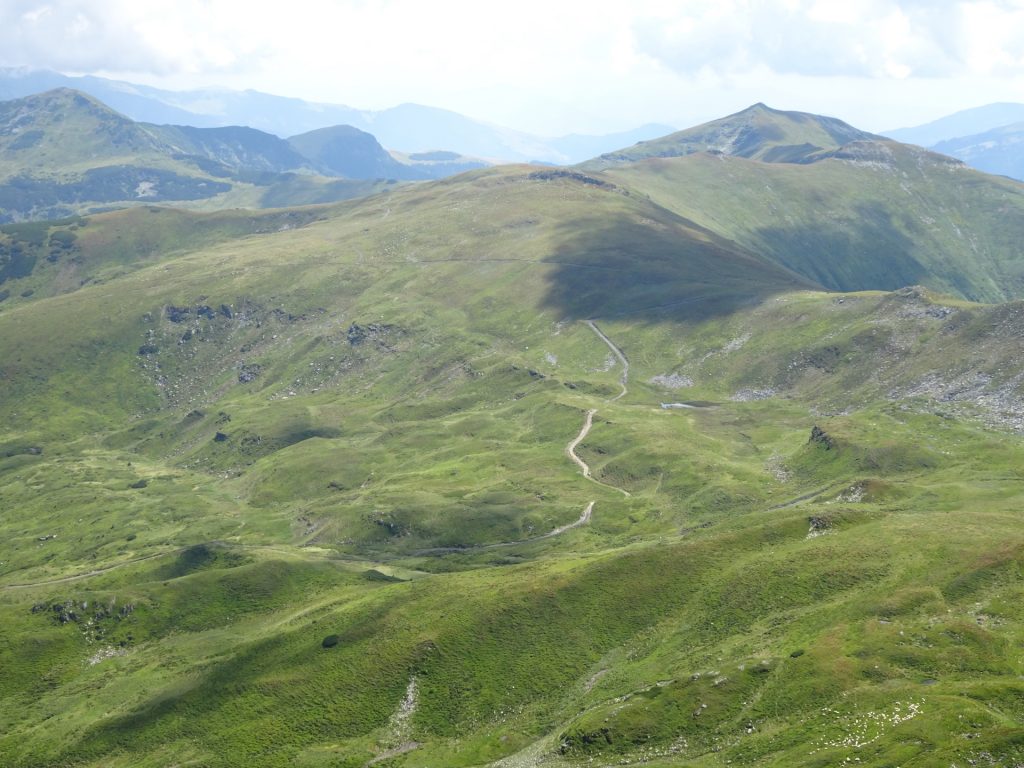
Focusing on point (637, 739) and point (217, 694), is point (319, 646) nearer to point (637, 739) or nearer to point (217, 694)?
point (217, 694)

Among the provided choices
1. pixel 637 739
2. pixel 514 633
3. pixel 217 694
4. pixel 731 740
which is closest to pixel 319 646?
pixel 217 694

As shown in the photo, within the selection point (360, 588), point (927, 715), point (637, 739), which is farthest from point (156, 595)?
Answer: point (927, 715)

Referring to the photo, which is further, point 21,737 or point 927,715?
point 21,737

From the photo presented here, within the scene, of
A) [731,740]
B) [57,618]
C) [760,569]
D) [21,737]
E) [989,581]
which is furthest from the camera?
[57,618]

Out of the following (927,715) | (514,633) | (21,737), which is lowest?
(21,737)

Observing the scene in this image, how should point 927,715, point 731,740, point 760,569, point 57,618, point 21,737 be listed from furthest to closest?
point 57,618 < point 760,569 < point 21,737 < point 731,740 < point 927,715

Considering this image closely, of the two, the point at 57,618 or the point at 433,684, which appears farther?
the point at 57,618

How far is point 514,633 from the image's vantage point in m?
145

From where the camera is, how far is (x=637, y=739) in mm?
111562

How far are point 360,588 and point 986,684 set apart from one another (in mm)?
125175

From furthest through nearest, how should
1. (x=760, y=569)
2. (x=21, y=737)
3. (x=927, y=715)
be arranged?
(x=760, y=569), (x=21, y=737), (x=927, y=715)

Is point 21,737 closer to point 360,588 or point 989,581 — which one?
point 360,588

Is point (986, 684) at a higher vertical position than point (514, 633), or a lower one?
higher

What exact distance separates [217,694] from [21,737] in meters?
33.3
